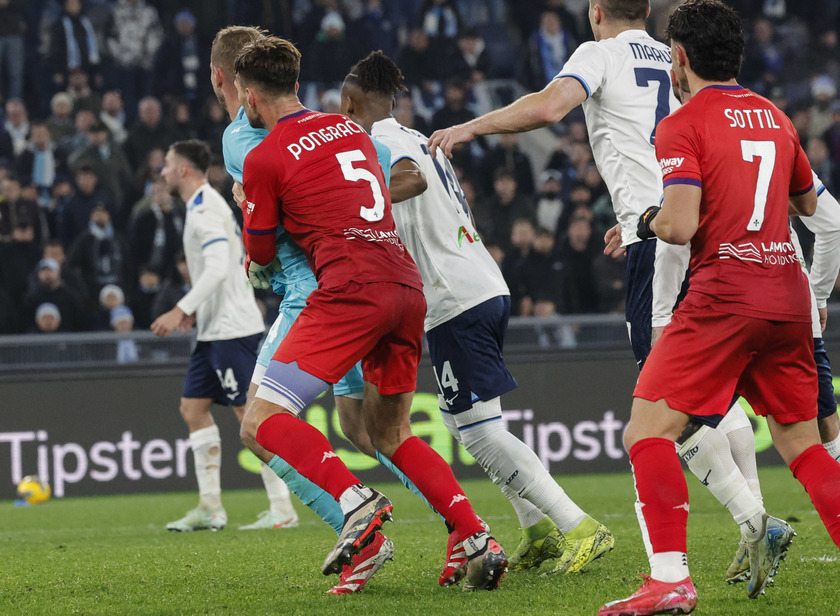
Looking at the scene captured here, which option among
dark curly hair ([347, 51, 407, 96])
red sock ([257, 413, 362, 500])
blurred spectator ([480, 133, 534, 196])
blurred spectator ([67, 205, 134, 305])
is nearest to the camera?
red sock ([257, 413, 362, 500])

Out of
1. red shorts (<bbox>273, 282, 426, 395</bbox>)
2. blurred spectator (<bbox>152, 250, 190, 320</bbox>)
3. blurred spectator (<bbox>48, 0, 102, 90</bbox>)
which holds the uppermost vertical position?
blurred spectator (<bbox>48, 0, 102, 90</bbox>)

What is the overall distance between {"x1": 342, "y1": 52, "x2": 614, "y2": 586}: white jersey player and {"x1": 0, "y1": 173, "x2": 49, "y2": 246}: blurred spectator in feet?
25.5

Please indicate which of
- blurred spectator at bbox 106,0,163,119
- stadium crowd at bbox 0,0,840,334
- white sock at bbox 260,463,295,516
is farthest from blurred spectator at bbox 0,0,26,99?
white sock at bbox 260,463,295,516

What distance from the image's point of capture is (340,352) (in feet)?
13.4

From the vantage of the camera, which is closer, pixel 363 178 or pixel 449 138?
pixel 449 138

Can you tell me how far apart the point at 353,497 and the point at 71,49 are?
1142 centimetres

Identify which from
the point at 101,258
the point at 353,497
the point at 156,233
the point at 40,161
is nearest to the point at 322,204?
the point at 353,497

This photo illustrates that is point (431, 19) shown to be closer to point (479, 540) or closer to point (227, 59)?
point (227, 59)

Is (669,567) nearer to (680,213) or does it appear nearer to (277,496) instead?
(680,213)

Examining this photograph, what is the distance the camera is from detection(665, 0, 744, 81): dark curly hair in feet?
12.0

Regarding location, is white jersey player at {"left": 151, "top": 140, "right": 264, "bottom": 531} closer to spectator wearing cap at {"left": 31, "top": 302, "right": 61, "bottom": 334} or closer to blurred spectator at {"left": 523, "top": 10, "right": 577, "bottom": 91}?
spectator wearing cap at {"left": 31, "top": 302, "right": 61, "bottom": 334}

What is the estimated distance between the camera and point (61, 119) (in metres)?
13.2

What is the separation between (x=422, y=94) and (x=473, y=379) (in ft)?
31.3

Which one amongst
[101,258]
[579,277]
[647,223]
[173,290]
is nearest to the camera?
[647,223]
